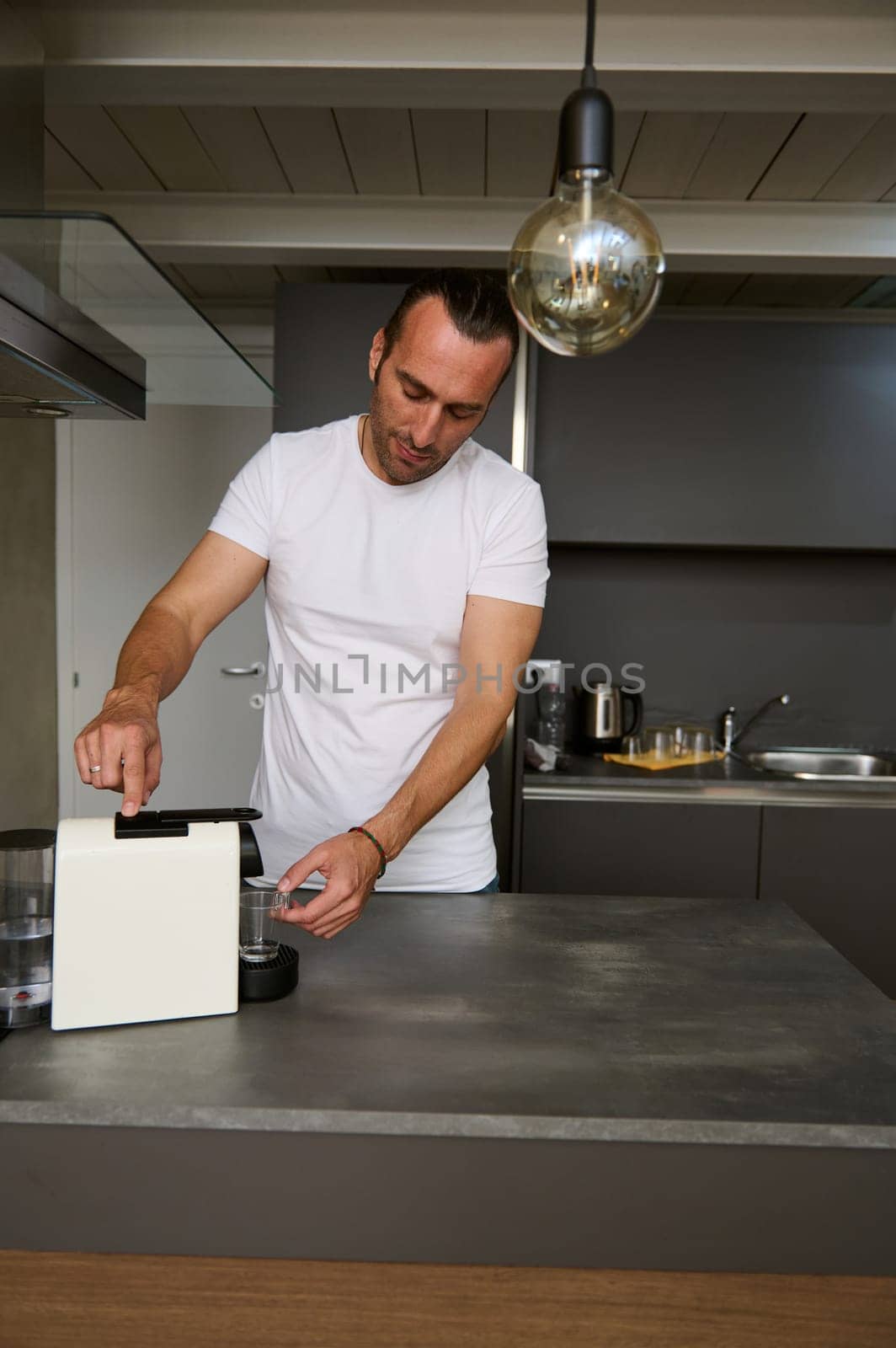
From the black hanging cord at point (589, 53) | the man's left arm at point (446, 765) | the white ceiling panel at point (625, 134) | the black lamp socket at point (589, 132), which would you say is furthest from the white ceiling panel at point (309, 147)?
the black lamp socket at point (589, 132)

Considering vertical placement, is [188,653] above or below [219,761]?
above

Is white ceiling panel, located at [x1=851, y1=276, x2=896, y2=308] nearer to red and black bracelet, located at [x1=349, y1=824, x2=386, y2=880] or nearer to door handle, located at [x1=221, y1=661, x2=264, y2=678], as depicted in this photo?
door handle, located at [x1=221, y1=661, x2=264, y2=678]

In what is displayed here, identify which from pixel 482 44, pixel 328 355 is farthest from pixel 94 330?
pixel 328 355

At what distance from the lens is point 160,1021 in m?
1.16

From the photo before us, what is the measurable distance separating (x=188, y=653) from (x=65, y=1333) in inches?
38.5

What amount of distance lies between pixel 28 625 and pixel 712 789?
8.19 feet

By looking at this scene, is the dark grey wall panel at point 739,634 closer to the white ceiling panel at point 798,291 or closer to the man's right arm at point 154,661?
the white ceiling panel at point 798,291

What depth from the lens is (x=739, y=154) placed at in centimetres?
268

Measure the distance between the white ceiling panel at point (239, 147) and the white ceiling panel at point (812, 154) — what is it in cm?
132

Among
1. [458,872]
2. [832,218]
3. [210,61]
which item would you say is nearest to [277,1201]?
[458,872]

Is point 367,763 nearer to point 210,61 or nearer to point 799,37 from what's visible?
point 210,61

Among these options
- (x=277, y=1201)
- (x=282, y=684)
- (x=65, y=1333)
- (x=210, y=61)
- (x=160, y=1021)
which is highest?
(x=210, y=61)

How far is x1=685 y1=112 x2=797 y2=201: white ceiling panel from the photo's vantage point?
2.49 meters

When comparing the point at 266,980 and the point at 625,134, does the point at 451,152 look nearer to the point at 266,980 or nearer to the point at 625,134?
the point at 625,134
